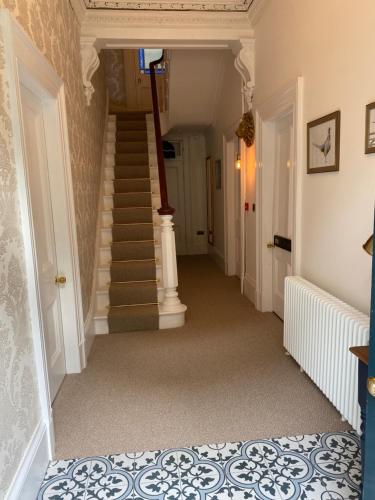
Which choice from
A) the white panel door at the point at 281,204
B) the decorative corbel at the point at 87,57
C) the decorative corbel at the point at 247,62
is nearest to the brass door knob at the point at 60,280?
the white panel door at the point at 281,204

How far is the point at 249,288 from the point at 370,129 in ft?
9.42

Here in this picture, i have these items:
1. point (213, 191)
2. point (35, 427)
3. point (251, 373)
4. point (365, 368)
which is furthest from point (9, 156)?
point (213, 191)

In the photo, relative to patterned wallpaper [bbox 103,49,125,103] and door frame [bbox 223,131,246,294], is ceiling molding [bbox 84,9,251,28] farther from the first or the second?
A: patterned wallpaper [bbox 103,49,125,103]

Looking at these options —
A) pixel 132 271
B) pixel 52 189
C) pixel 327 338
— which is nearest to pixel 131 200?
A: pixel 132 271

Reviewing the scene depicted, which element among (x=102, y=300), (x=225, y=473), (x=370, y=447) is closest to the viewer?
(x=370, y=447)

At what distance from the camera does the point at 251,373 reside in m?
2.77

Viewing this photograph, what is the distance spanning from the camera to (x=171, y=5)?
3.49m

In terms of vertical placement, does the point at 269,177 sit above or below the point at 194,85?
below

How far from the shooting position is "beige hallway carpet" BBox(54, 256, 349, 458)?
2105 millimetres

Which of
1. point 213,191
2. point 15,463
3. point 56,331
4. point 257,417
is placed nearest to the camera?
point 15,463

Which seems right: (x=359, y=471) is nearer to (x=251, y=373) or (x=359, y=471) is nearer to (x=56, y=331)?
(x=251, y=373)

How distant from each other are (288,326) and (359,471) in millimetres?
1140

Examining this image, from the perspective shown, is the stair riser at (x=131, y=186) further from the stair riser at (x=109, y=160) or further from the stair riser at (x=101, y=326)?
the stair riser at (x=101, y=326)

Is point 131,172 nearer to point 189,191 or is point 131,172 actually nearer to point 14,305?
point 189,191
